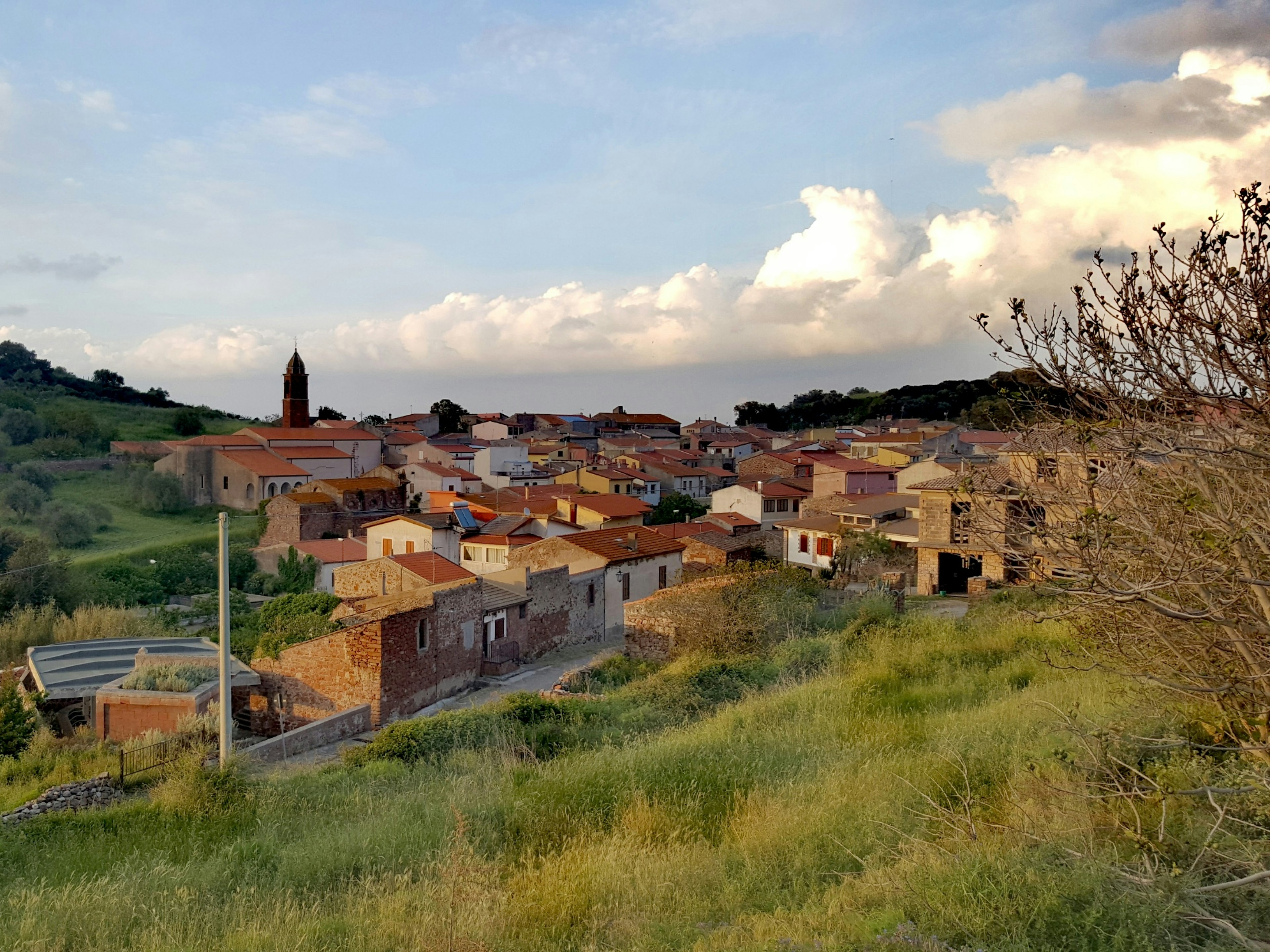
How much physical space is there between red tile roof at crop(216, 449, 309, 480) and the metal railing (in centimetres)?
4037

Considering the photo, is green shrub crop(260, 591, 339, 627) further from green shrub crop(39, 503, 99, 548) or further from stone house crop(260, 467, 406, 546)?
green shrub crop(39, 503, 99, 548)

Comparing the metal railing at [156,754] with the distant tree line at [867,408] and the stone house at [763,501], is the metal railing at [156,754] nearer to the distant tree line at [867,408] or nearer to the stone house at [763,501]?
the stone house at [763,501]

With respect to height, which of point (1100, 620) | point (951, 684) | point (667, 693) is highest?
point (1100, 620)

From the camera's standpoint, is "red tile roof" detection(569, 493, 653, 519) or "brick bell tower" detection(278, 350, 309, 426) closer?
"red tile roof" detection(569, 493, 653, 519)

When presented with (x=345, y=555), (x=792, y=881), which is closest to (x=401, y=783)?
(x=792, y=881)

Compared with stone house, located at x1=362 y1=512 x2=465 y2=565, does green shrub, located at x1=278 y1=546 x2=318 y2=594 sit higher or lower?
lower

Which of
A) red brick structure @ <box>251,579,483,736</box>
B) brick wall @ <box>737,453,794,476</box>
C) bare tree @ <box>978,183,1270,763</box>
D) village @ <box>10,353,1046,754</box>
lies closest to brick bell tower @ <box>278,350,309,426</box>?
village @ <box>10,353,1046,754</box>

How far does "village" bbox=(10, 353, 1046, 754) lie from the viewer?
651 inches

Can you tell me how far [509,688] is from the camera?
19453 mm

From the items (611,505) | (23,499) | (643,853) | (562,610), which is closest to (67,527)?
(23,499)

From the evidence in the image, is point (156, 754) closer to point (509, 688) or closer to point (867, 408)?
point (509, 688)

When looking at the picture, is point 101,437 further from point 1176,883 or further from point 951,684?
point 1176,883

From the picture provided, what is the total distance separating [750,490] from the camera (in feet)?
140

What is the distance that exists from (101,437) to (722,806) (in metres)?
73.0
